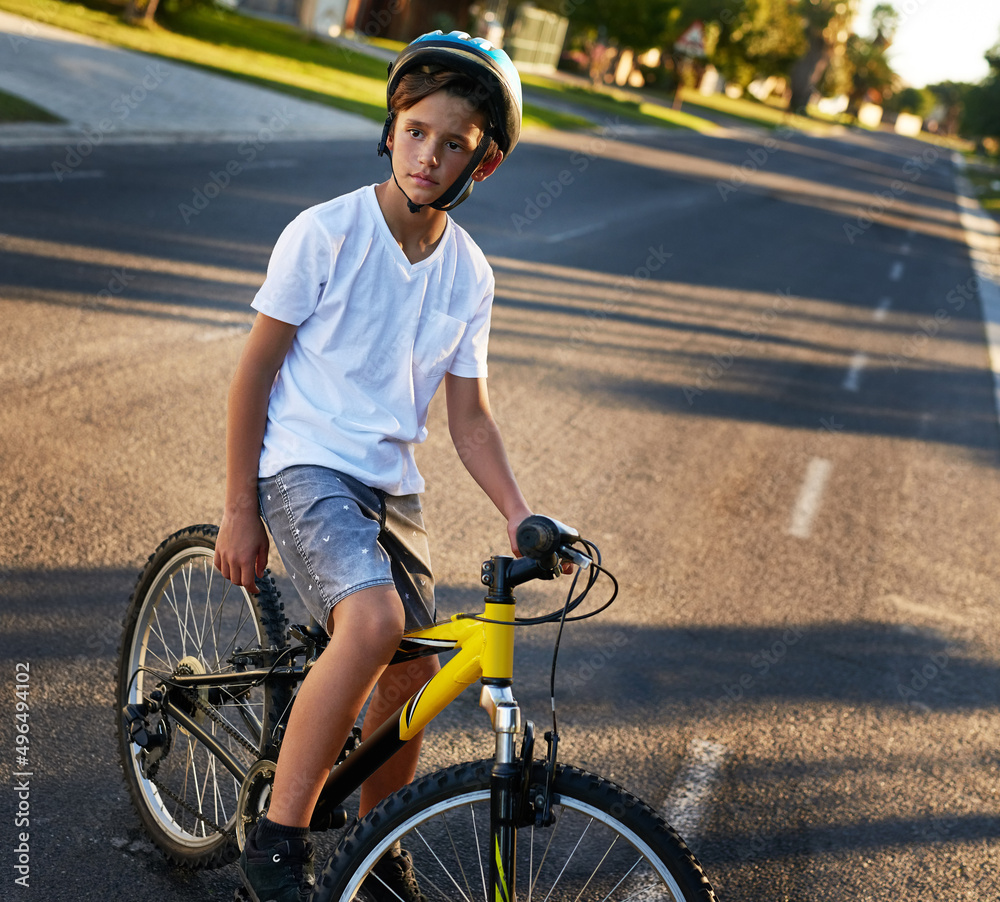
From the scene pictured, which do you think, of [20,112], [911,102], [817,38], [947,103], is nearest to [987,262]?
[20,112]

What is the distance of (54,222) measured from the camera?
350 inches

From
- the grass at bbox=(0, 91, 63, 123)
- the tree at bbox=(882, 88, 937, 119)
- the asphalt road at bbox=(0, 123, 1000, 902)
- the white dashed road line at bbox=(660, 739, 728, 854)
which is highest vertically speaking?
the tree at bbox=(882, 88, 937, 119)

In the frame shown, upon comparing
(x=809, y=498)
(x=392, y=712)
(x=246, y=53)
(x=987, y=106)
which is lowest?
(x=809, y=498)

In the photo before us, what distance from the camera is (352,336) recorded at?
239cm

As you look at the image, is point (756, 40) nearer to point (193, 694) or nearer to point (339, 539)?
point (193, 694)

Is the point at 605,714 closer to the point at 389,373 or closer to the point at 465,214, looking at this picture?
the point at 389,373

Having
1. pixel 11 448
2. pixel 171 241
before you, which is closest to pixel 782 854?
pixel 11 448

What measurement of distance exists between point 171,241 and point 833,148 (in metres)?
46.6

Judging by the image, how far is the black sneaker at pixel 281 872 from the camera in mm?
2266

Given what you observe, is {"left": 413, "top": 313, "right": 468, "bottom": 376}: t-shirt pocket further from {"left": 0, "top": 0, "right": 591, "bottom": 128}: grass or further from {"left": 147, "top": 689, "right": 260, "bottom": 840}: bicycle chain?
{"left": 0, "top": 0, "right": 591, "bottom": 128}: grass

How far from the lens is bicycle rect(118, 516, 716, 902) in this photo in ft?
6.56

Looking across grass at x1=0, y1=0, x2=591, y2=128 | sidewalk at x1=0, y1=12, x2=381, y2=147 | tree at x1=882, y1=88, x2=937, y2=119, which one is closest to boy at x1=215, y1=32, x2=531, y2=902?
sidewalk at x1=0, y1=12, x2=381, y2=147

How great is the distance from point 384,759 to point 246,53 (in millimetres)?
26086

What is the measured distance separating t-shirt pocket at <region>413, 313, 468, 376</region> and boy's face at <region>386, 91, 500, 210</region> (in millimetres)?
275
